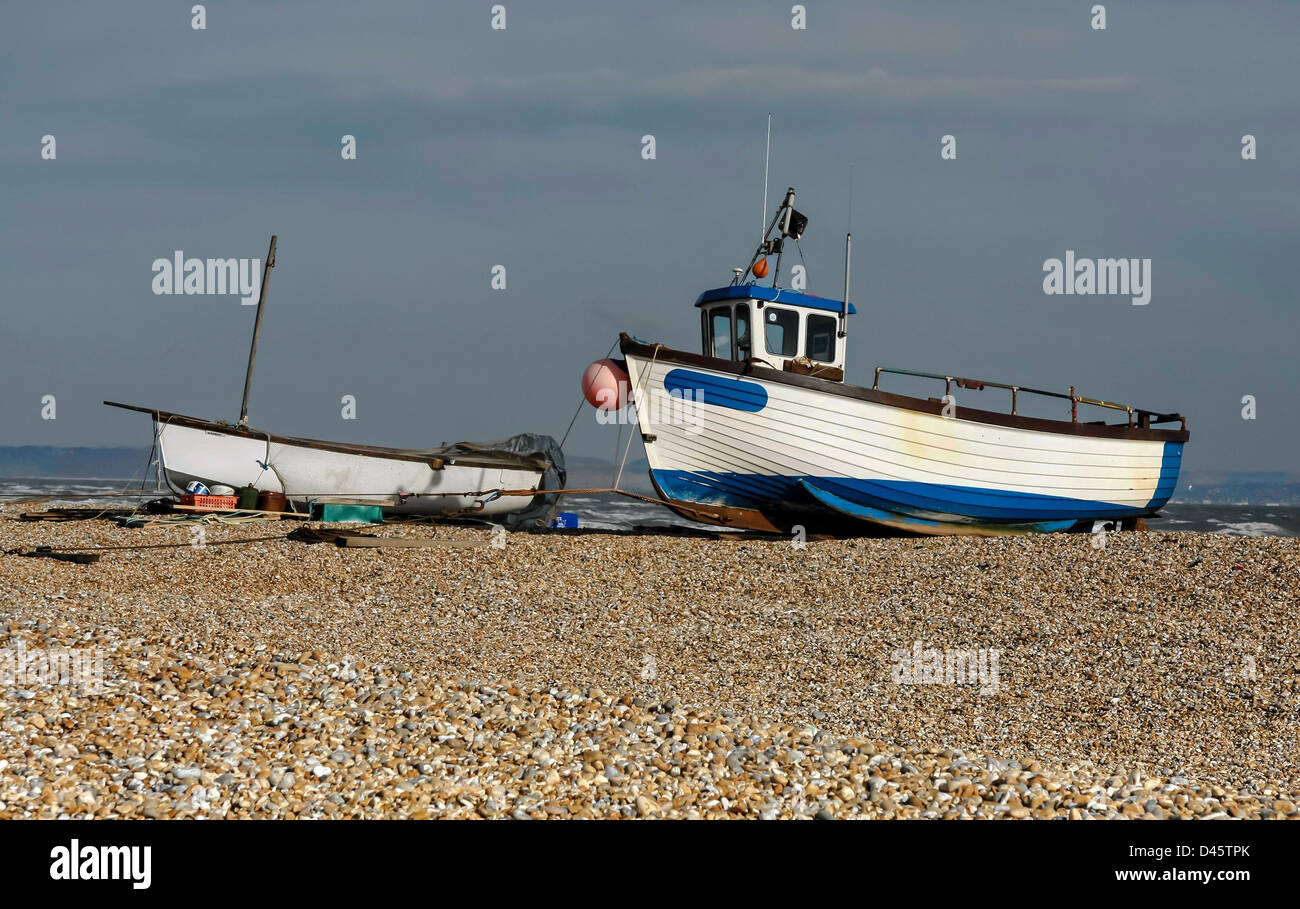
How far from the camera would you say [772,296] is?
16.5 m

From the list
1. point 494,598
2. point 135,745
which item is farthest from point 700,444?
point 135,745

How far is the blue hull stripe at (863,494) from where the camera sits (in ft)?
51.3

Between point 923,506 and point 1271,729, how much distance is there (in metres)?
9.01

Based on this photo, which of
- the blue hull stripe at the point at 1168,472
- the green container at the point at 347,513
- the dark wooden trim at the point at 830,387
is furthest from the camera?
the blue hull stripe at the point at 1168,472

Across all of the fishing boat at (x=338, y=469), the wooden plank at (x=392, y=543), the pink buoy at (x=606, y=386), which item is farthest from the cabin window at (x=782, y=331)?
the wooden plank at (x=392, y=543)

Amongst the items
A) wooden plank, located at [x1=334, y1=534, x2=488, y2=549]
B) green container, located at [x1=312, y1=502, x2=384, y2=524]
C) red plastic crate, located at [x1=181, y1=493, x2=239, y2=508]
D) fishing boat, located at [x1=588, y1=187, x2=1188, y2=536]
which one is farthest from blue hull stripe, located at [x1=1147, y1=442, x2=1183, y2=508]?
red plastic crate, located at [x1=181, y1=493, x2=239, y2=508]

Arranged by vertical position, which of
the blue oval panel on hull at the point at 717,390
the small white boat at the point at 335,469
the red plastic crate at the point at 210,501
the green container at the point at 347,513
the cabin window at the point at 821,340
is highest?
the cabin window at the point at 821,340

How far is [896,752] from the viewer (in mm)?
6371

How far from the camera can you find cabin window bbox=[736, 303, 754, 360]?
16422 millimetres

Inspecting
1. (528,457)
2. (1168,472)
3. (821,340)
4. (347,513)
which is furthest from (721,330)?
(1168,472)

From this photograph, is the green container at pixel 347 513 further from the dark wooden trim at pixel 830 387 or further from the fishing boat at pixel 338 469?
the dark wooden trim at pixel 830 387

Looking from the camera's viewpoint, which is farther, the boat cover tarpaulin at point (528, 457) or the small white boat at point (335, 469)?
the boat cover tarpaulin at point (528, 457)

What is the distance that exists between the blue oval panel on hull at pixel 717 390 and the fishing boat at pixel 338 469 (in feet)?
12.0

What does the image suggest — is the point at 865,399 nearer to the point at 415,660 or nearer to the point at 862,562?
the point at 862,562
